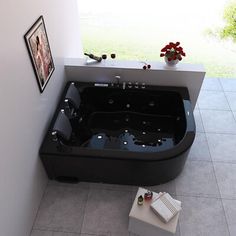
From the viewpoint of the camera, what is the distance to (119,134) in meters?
2.98

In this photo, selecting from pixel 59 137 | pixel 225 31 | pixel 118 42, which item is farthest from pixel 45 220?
pixel 225 31

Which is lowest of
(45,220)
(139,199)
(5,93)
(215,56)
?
(215,56)

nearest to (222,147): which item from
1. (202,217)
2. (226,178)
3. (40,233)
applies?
(226,178)

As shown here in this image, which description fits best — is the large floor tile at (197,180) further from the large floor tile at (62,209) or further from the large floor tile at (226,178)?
the large floor tile at (62,209)

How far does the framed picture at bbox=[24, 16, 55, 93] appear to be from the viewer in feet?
6.58

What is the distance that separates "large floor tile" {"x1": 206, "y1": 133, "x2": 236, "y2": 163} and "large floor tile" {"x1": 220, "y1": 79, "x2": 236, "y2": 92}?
3.54 ft

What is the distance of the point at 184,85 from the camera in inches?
115

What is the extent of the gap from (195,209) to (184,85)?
1434 millimetres

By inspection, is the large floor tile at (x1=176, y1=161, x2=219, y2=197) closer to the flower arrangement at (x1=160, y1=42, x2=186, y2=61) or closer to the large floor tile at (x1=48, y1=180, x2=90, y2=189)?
the large floor tile at (x1=48, y1=180, x2=90, y2=189)

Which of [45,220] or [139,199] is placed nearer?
[139,199]

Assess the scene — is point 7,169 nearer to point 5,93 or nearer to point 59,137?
point 5,93

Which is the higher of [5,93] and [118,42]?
[5,93]

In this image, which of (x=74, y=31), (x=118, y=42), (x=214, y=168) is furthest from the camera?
(x=118, y=42)

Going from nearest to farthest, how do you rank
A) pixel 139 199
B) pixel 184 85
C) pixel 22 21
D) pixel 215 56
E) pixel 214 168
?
pixel 22 21
pixel 139 199
pixel 214 168
pixel 184 85
pixel 215 56
